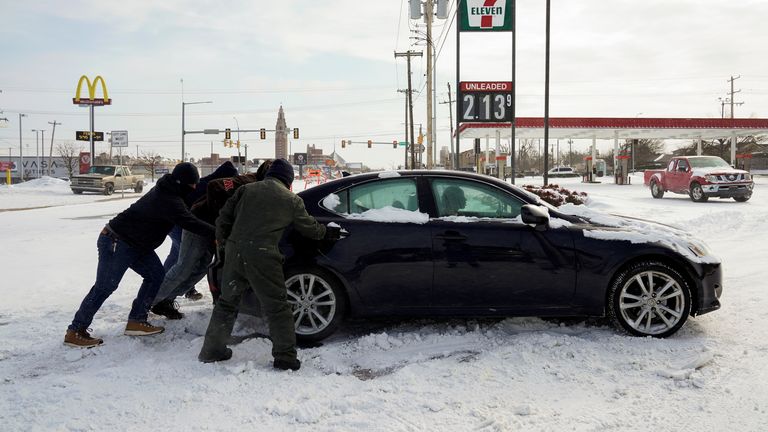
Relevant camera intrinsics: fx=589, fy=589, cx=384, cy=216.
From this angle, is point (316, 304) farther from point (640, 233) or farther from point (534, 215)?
point (640, 233)

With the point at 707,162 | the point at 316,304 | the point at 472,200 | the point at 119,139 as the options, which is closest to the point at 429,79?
the point at 707,162

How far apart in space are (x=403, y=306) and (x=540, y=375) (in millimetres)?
1251

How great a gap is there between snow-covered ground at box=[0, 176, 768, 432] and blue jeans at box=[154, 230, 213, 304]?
0.31 m

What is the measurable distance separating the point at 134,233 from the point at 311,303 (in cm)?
162

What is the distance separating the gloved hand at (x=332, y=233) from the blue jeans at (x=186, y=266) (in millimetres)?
1353

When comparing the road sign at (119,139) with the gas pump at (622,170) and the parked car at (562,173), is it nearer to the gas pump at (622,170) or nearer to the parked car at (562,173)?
the parked car at (562,173)

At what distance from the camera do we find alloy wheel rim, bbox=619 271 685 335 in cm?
487

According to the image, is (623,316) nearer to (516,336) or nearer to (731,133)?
(516,336)

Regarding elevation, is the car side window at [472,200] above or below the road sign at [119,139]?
below

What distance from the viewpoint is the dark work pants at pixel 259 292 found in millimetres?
4238

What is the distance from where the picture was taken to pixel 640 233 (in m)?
4.95

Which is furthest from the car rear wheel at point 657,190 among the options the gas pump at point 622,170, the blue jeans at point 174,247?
the blue jeans at point 174,247

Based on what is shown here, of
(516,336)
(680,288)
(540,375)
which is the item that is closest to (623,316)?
(680,288)

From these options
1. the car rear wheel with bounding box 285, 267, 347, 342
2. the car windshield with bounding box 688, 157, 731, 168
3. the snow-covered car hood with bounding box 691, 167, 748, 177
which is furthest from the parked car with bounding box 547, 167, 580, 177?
the car rear wheel with bounding box 285, 267, 347, 342
